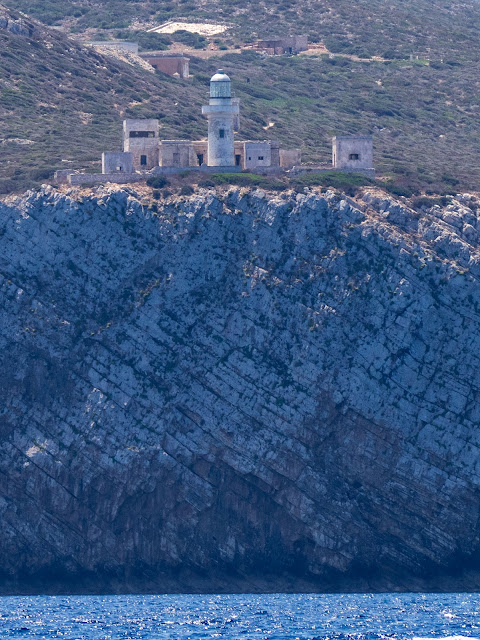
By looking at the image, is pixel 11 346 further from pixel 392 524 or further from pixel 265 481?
pixel 392 524

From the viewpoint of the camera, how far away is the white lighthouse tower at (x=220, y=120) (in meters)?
89.1

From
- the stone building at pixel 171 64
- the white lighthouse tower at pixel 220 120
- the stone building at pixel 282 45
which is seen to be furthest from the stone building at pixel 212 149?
the stone building at pixel 282 45

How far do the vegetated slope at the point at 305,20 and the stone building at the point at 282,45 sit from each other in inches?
98.0

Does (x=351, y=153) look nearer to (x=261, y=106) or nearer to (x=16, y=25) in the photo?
(x=261, y=106)

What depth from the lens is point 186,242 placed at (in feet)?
276

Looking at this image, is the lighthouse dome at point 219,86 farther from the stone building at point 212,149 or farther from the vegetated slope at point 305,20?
the vegetated slope at point 305,20

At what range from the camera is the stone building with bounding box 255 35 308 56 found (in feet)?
509

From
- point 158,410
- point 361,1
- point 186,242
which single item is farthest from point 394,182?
point 361,1

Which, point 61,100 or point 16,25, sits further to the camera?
point 16,25

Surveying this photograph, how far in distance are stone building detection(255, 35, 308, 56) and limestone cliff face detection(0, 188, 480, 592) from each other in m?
72.1

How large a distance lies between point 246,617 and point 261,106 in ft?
224

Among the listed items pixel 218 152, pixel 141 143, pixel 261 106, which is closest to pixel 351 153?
pixel 218 152

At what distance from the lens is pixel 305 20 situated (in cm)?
16262

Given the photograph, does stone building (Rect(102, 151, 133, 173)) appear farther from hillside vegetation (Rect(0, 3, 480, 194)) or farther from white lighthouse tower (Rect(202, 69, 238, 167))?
white lighthouse tower (Rect(202, 69, 238, 167))
